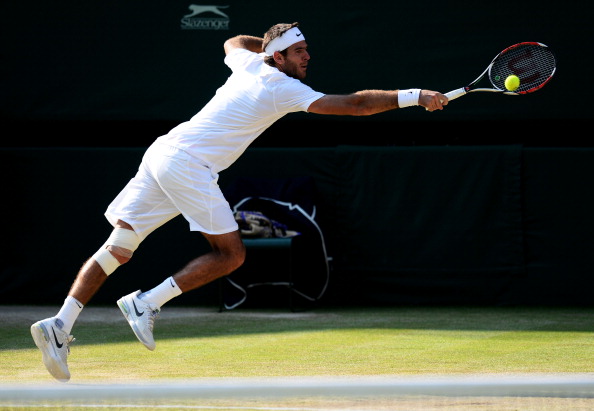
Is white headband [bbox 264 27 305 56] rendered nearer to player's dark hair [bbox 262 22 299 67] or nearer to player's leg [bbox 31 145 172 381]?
player's dark hair [bbox 262 22 299 67]

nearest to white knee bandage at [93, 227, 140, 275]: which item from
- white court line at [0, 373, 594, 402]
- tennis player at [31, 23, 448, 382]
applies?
tennis player at [31, 23, 448, 382]

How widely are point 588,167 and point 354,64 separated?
2.12 metres

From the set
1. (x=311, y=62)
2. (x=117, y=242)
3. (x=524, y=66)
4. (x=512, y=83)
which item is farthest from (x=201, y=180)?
(x=311, y=62)

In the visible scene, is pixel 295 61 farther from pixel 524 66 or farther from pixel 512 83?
pixel 524 66

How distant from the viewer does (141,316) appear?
4.75 m

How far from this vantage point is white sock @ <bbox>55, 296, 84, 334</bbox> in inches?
185

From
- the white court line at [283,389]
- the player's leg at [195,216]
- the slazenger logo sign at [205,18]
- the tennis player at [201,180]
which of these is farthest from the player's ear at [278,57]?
the slazenger logo sign at [205,18]

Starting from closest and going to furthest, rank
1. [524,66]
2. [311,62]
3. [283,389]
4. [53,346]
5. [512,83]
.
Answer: [283,389]
[53,346]
[512,83]
[524,66]
[311,62]

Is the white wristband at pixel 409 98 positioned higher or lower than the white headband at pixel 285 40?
lower

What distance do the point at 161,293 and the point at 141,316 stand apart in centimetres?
18

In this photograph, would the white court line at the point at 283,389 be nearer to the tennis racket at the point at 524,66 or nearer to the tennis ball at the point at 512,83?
the tennis ball at the point at 512,83

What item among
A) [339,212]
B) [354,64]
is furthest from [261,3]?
[339,212]

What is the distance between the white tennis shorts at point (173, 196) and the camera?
15.9 ft

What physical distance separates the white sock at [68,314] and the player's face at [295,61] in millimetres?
1567
